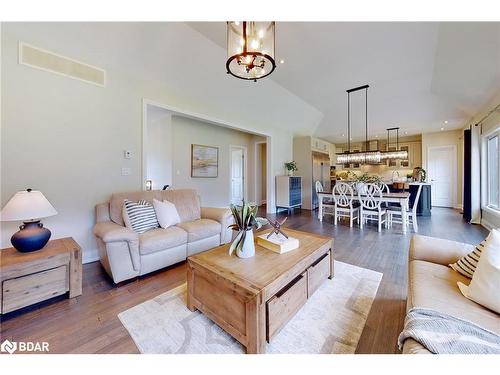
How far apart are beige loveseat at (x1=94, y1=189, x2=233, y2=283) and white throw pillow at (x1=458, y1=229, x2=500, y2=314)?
2442 mm

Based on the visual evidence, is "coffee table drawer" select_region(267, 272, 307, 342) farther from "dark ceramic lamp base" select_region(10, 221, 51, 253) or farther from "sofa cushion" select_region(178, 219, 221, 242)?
"dark ceramic lamp base" select_region(10, 221, 51, 253)

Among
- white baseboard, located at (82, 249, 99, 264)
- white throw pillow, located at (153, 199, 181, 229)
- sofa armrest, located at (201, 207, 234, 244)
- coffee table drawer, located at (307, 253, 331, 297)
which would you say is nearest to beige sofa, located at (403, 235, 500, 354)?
coffee table drawer, located at (307, 253, 331, 297)

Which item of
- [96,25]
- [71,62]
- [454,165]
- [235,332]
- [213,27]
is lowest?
[235,332]

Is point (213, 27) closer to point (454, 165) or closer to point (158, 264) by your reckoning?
point (158, 264)

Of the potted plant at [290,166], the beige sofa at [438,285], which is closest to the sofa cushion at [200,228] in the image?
the beige sofa at [438,285]

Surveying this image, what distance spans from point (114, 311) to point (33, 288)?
2.28ft

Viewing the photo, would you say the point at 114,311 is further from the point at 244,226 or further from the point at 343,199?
the point at 343,199

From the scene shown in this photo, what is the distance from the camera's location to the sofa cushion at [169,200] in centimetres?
254

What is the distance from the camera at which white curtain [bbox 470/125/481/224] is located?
15.0 ft

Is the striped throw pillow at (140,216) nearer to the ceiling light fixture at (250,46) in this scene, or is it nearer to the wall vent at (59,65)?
the wall vent at (59,65)

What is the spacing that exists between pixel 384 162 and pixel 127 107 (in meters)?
8.97

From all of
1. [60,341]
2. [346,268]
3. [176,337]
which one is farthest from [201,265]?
[346,268]

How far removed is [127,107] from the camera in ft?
9.86

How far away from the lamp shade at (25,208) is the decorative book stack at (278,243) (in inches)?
79.0
